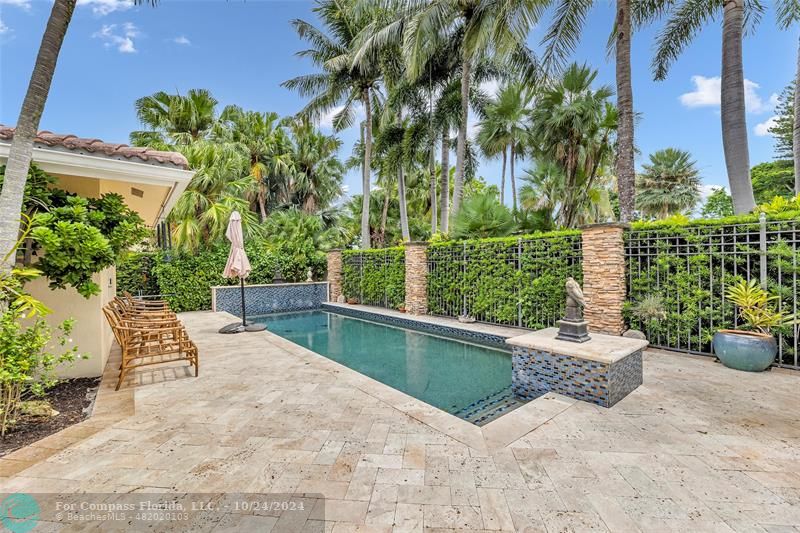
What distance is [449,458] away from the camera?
114 inches

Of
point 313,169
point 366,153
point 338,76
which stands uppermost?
point 338,76

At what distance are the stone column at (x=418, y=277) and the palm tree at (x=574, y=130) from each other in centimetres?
732

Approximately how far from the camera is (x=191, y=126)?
1659 centimetres

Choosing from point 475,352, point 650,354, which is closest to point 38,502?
point 475,352

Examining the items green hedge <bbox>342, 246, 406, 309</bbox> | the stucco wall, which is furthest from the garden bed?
green hedge <bbox>342, 246, 406, 309</bbox>

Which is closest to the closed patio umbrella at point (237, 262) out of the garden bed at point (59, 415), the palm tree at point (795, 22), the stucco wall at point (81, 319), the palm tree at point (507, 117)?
the stucco wall at point (81, 319)

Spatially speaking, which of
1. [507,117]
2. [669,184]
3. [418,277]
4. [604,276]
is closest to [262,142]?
[507,117]

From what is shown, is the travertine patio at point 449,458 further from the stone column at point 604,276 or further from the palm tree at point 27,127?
the stone column at point 604,276

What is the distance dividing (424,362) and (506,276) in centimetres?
351

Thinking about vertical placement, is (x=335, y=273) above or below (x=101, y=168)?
below

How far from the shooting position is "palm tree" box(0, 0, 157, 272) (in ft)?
11.3

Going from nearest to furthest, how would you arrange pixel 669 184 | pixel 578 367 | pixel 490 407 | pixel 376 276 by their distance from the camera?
pixel 578 367
pixel 490 407
pixel 376 276
pixel 669 184

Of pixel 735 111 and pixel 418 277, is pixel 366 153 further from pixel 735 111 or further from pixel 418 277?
pixel 735 111

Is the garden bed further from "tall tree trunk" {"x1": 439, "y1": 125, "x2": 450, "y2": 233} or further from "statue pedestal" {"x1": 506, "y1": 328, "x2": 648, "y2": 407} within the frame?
"tall tree trunk" {"x1": 439, "y1": 125, "x2": 450, "y2": 233}
